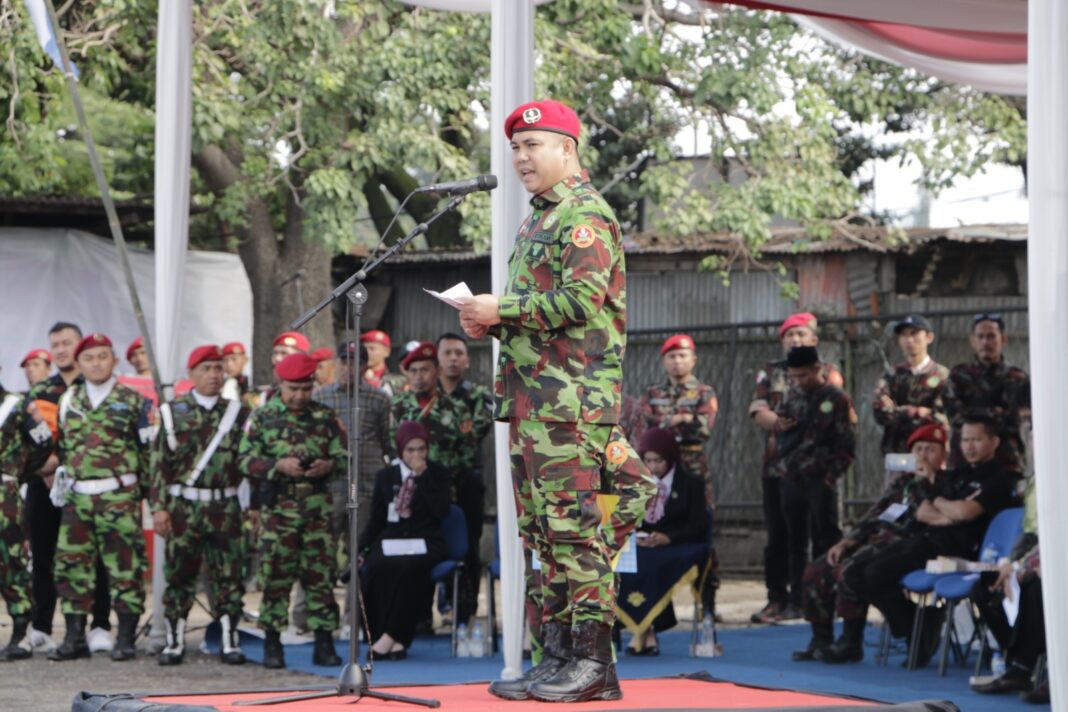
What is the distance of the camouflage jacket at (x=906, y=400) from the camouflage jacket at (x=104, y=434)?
180 inches

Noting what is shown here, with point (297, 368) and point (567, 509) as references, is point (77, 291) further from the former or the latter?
point (567, 509)

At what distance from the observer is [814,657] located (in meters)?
9.45

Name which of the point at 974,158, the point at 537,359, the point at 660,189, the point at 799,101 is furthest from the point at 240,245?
the point at 537,359

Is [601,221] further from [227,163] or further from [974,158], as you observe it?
[227,163]

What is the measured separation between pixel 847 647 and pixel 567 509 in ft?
14.3

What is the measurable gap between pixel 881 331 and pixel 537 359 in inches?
363

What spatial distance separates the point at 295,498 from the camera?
9.56 metres

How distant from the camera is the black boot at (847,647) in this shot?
9328 mm

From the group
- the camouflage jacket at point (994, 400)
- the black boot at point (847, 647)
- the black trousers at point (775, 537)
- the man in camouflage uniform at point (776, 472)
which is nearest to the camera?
the camouflage jacket at point (994, 400)

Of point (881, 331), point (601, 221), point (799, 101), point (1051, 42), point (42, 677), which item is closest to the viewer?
point (1051, 42)

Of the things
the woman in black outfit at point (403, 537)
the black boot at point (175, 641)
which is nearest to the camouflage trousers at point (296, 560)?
the woman in black outfit at point (403, 537)

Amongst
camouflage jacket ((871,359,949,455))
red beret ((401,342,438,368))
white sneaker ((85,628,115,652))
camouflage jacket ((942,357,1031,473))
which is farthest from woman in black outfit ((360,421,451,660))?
camouflage jacket ((942,357,1031,473))

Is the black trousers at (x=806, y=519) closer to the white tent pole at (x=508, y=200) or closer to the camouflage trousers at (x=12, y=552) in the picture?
the white tent pole at (x=508, y=200)

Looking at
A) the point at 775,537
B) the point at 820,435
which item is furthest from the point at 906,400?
the point at 775,537
